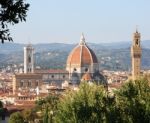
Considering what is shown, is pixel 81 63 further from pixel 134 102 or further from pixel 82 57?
Result: pixel 134 102

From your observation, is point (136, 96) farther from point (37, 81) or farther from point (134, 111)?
point (37, 81)

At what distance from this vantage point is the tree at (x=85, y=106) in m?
31.9

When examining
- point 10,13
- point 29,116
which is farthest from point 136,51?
point 10,13

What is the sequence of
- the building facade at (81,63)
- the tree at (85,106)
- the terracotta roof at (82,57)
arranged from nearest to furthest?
the tree at (85,106) < the building facade at (81,63) < the terracotta roof at (82,57)

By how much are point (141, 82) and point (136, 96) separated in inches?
63.1

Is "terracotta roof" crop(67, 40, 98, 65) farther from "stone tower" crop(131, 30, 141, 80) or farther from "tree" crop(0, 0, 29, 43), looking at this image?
"tree" crop(0, 0, 29, 43)

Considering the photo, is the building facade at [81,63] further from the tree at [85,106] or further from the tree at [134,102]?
the tree at [134,102]

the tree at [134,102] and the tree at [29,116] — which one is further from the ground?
the tree at [134,102]

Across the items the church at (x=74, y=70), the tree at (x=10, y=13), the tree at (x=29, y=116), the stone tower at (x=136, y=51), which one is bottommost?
the church at (x=74, y=70)

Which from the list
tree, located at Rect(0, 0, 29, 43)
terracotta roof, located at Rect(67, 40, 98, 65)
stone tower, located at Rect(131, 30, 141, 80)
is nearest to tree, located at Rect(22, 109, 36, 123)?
stone tower, located at Rect(131, 30, 141, 80)

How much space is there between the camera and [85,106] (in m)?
33.0

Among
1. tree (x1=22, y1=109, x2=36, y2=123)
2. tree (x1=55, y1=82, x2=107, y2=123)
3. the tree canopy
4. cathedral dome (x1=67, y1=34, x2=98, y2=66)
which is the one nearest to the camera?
the tree canopy

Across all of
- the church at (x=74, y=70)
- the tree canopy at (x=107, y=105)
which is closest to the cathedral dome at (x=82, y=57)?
the church at (x=74, y=70)

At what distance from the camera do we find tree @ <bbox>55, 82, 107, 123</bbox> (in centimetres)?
3188
